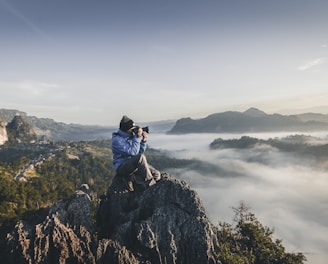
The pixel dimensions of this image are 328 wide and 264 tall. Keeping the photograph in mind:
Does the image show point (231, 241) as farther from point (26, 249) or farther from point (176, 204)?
point (26, 249)

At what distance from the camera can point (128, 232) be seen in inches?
698

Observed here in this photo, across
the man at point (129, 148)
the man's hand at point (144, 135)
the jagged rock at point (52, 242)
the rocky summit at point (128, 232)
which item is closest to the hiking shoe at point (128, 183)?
the rocky summit at point (128, 232)

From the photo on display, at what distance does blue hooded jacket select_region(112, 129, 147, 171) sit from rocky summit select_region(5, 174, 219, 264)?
2.70 m

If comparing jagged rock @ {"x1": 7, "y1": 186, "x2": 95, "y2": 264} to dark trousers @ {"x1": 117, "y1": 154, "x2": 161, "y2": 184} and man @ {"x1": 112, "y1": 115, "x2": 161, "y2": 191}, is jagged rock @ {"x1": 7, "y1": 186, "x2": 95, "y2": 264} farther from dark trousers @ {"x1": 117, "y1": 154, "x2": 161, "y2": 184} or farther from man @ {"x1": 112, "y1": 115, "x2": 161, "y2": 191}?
man @ {"x1": 112, "y1": 115, "x2": 161, "y2": 191}

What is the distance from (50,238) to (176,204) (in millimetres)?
8006

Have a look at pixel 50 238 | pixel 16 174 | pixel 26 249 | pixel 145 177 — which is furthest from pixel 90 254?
pixel 16 174

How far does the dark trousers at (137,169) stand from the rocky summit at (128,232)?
0.94 m

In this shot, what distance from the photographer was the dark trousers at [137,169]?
18562mm

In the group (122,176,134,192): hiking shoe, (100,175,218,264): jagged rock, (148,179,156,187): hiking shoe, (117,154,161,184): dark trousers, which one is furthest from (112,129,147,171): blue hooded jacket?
(100,175,218,264): jagged rock

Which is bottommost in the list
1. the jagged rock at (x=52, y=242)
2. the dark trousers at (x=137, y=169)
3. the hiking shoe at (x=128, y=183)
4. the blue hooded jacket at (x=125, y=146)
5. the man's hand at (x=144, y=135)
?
the jagged rock at (x=52, y=242)

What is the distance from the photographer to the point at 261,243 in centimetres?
2948

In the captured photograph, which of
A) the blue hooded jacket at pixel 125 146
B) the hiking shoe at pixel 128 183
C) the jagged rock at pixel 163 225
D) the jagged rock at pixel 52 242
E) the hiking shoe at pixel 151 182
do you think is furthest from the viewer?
the hiking shoe at pixel 128 183

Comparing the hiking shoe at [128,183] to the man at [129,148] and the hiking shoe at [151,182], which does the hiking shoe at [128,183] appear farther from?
the hiking shoe at [151,182]

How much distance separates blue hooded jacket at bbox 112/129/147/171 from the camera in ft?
60.6
